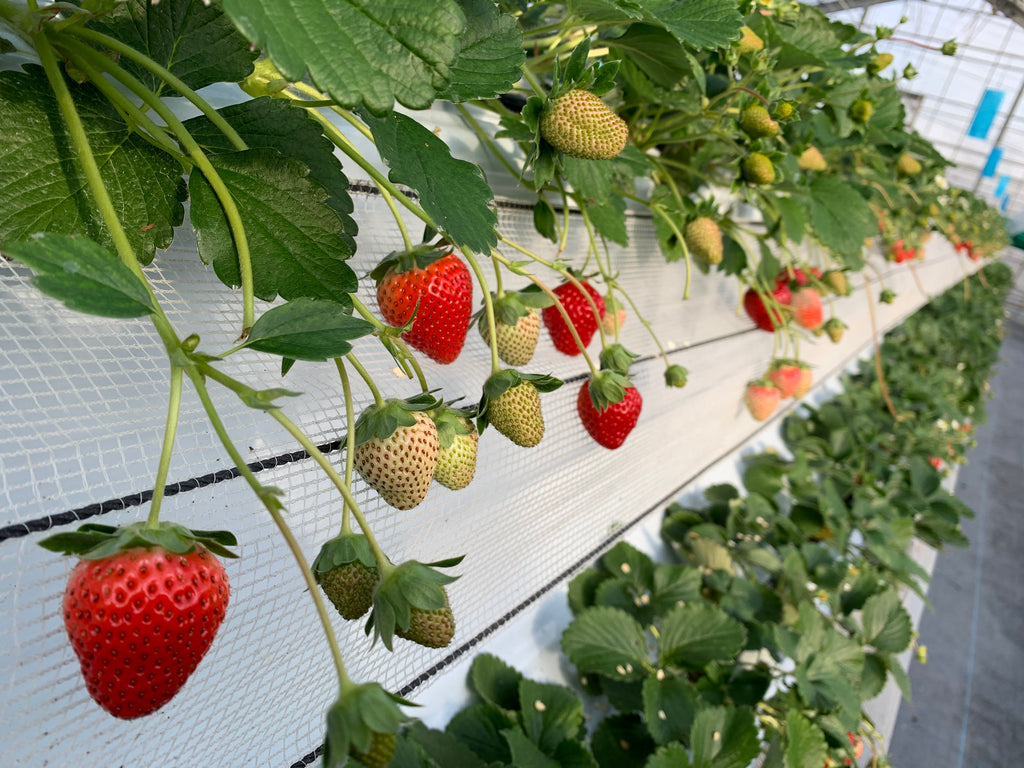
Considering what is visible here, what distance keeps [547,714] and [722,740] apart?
215mm

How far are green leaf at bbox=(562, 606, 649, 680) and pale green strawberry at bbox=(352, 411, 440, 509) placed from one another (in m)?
0.58

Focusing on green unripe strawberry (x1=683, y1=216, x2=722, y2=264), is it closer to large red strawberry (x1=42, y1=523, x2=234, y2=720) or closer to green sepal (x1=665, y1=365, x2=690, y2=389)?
green sepal (x1=665, y1=365, x2=690, y2=389)

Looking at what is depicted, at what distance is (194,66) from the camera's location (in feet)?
0.98

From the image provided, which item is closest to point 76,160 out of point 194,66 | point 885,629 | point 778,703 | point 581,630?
point 194,66

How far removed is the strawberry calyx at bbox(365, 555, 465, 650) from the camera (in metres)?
0.28

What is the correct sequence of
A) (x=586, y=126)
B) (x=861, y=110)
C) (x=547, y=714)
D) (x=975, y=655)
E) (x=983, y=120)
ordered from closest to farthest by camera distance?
(x=586, y=126)
(x=547, y=714)
(x=861, y=110)
(x=975, y=655)
(x=983, y=120)

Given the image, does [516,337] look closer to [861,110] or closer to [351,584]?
[351,584]

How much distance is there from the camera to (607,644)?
0.86 meters

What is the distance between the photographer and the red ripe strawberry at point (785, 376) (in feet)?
3.88

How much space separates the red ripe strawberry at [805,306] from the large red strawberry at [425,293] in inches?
36.2

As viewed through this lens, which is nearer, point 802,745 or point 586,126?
point 586,126

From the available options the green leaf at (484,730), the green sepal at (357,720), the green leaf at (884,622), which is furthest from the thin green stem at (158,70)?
the green leaf at (884,622)

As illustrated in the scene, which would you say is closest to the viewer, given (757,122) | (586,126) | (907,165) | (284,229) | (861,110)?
(284,229)

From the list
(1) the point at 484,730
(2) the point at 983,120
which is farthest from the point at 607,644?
(2) the point at 983,120
